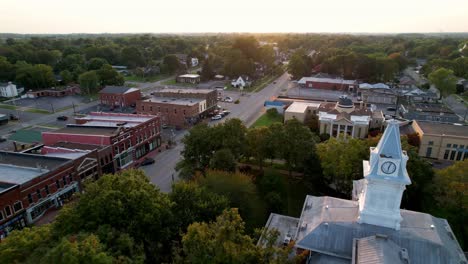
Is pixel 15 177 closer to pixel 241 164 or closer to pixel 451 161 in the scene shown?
pixel 241 164

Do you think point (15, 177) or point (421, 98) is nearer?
point (15, 177)

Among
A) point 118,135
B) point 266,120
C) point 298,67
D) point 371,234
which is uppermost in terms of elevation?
point 298,67

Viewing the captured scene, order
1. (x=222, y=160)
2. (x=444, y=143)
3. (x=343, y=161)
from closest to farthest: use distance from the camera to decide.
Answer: (x=343, y=161), (x=222, y=160), (x=444, y=143)

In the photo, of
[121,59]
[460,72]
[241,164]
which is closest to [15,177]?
[241,164]

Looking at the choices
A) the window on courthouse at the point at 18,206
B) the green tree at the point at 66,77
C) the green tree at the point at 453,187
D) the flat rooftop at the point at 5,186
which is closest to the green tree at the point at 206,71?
the green tree at the point at 66,77

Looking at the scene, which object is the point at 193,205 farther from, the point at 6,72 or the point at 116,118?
the point at 6,72

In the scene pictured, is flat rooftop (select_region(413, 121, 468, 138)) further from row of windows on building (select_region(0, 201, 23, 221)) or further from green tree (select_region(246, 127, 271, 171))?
row of windows on building (select_region(0, 201, 23, 221))

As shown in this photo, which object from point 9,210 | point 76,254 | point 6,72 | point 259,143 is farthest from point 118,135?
point 6,72
